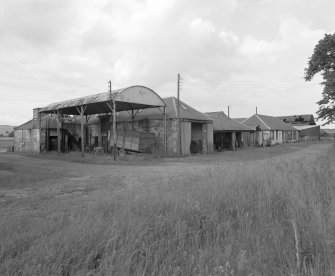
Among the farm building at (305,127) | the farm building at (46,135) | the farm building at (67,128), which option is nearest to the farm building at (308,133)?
the farm building at (305,127)

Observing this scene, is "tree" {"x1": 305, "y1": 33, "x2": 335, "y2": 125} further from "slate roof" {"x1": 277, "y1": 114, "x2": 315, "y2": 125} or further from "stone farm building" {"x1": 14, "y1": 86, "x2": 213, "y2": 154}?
"slate roof" {"x1": 277, "y1": 114, "x2": 315, "y2": 125}

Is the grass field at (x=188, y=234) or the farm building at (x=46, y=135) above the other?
the farm building at (x=46, y=135)

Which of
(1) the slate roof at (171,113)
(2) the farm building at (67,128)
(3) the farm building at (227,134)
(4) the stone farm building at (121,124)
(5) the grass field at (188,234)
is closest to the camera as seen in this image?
(5) the grass field at (188,234)

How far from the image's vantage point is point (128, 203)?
565 cm

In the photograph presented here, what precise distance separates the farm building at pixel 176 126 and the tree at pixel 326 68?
1084 centimetres

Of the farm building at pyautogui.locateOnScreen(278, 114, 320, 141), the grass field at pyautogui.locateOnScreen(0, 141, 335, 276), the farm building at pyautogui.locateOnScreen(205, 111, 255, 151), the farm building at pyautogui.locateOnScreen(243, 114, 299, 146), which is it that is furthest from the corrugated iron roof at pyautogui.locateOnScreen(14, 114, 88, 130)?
the farm building at pyautogui.locateOnScreen(278, 114, 320, 141)

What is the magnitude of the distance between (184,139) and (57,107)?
11702mm

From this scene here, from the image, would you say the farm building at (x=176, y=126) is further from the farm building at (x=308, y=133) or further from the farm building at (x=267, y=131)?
the farm building at (x=308, y=133)

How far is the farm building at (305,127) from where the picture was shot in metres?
67.3

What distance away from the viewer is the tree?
29069 mm

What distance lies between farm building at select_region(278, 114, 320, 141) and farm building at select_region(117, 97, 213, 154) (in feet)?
139

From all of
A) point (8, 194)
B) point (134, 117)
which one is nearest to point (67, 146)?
point (134, 117)

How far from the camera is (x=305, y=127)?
69.5 m

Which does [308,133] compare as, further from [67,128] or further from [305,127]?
[67,128]
